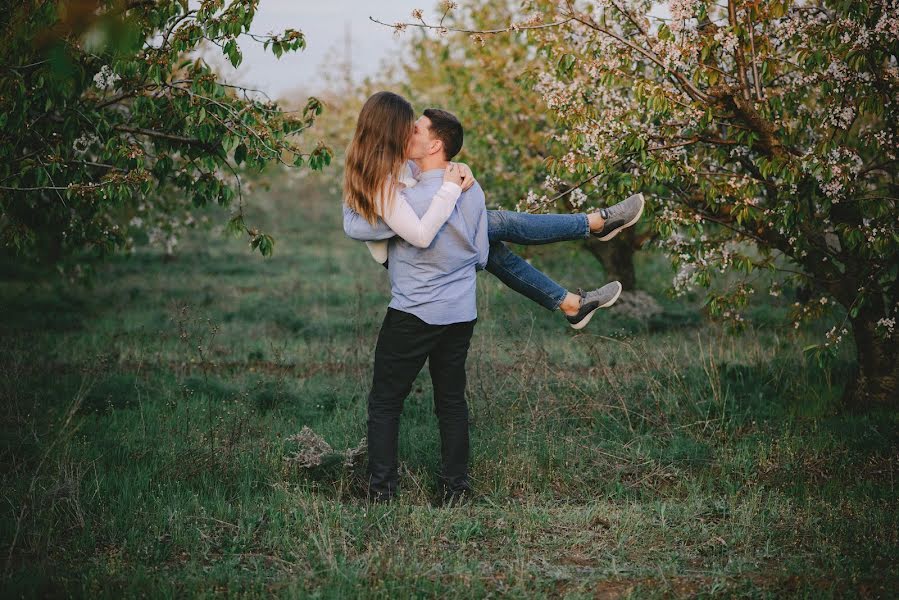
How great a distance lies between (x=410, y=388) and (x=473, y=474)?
949mm

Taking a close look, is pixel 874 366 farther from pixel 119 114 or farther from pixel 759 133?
pixel 119 114

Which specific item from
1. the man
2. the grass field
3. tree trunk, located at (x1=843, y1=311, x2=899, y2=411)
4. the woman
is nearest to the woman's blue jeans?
the man

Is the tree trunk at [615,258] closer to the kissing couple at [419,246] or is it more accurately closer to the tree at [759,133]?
the tree at [759,133]

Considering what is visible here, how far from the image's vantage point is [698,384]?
279 inches

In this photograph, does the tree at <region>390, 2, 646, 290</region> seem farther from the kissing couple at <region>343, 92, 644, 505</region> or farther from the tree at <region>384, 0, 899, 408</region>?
the kissing couple at <region>343, 92, 644, 505</region>

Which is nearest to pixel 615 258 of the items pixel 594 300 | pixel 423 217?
pixel 594 300

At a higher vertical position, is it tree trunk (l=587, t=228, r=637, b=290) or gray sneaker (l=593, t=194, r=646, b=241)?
gray sneaker (l=593, t=194, r=646, b=241)

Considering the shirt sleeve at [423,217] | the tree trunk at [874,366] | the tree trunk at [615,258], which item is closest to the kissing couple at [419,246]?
the shirt sleeve at [423,217]

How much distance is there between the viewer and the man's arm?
15.4 ft

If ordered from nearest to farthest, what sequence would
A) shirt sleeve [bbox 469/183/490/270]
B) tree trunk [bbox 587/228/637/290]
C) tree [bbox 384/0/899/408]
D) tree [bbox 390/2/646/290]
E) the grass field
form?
the grass field < shirt sleeve [bbox 469/183/490/270] < tree [bbox 384/0/899/408] < tree [bbox 390/2/646/290] < tree trunk [bbox 587/228/637/290]

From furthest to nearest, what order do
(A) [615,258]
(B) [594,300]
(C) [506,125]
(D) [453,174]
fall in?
(A) [615,258] < (C) [506,125] < (B) [594,300] < (D) [453,174]

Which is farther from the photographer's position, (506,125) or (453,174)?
(506,125)

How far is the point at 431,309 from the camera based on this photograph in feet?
15.6


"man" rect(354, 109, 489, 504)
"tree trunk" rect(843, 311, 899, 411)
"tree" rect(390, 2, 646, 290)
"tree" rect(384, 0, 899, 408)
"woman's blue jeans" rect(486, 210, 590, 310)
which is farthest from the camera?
"tree" rect(390, 2, 646, 290)
